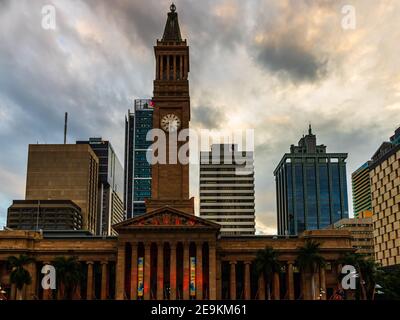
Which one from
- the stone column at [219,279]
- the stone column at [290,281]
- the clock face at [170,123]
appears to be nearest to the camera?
the stone column at [290,281]

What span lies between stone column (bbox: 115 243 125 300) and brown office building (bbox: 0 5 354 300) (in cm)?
19

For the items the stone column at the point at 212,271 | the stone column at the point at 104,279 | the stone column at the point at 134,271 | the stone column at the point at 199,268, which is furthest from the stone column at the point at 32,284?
the stone column at the point at 212,271

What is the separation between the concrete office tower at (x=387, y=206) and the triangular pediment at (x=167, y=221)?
5607 centimetres

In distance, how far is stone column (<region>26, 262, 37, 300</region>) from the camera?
111 meters

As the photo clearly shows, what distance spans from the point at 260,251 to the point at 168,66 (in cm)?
4916

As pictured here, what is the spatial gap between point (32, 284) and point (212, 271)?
37.5 metres

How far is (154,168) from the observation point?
395ft

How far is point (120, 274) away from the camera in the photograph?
108 metres

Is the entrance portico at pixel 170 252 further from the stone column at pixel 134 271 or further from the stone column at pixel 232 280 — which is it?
the stone column at pixel 232 280

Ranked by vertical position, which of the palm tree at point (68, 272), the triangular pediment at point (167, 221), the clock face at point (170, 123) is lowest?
the palm tree at point (68, 272)

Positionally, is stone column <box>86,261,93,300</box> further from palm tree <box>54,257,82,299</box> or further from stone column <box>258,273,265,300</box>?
stone column <box>258,273,265,300</box>

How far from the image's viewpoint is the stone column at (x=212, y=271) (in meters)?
106

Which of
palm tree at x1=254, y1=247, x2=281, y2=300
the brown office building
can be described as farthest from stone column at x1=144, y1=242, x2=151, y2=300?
palm tree at x1=254, y1=247, x2=281, y2=300
